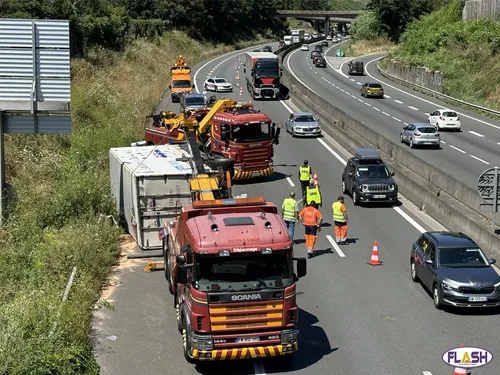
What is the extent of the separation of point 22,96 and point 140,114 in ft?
78.1

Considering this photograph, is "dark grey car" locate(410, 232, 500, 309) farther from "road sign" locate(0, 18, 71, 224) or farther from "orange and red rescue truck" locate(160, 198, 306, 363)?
"road sign" locate(0, 18, 71, 224)

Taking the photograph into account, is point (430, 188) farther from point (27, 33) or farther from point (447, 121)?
point (447, 121)

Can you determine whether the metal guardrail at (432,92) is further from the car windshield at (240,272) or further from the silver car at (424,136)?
the car windshield at (240,272)

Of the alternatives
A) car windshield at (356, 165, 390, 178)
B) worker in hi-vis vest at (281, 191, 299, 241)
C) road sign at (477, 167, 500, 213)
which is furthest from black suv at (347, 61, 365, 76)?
worker in hi-vis vest at (281, 191, 299, 241)

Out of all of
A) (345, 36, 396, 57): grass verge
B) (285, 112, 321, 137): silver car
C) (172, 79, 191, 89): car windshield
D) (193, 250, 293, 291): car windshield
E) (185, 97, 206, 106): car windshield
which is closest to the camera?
(193, 250, 293, 291): car windshield

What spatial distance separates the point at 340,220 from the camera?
79.3ft

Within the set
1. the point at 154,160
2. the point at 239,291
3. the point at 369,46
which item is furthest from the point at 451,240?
the point at 369,46

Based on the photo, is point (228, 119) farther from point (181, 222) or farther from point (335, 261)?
point (181, 222)

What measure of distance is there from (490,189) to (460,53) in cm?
5682

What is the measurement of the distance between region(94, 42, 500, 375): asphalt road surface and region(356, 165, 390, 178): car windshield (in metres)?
4.47

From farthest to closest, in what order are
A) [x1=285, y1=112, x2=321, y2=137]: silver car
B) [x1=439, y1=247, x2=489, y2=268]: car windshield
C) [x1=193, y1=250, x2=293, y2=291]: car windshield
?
[x1=285, y1=112, x2=321, y2=137]: silver car < [x1=439, y1=247, x2=489, y2=268]: car windshield < [x1=193, y1=250, x2=293, y2=291]: car windshield

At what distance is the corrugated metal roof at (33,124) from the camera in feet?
85.0

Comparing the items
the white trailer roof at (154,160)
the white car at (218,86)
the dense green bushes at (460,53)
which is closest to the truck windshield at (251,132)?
the white trailer roof at (154,160)

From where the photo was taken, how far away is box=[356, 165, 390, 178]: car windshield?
30.6m
